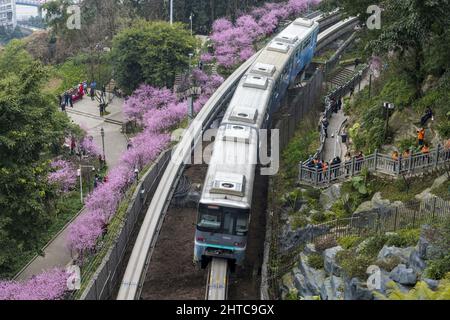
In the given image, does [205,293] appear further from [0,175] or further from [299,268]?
[0,175]

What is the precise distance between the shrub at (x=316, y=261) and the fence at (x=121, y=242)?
27.5 feet

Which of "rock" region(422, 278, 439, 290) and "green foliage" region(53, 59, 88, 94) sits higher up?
"rock" region(422, 278, 439, 290)

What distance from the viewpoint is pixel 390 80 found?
125 ft

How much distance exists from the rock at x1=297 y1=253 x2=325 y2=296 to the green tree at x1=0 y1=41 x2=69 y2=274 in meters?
12.0

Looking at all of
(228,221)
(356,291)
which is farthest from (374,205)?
(356,291)

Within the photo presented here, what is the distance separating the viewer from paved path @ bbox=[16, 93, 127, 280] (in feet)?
111

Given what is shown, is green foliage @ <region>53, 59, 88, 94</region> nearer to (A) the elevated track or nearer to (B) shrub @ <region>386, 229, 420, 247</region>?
(A) the elevated track

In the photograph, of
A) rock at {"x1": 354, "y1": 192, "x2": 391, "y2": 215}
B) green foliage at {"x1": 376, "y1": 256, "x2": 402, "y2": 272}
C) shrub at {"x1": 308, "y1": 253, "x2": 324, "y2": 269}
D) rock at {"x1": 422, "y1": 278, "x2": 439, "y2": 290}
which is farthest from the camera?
rock at {"x1": 354, "y1": 192, "x2": 391, "y2": 215}

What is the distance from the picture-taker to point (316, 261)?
83.9ft

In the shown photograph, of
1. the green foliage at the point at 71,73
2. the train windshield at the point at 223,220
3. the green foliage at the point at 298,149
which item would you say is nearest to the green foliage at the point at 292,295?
the train windshield at the point at 223,220

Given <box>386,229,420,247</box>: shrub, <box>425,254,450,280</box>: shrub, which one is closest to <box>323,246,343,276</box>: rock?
<box>386,229,420,247</box>: shrub
